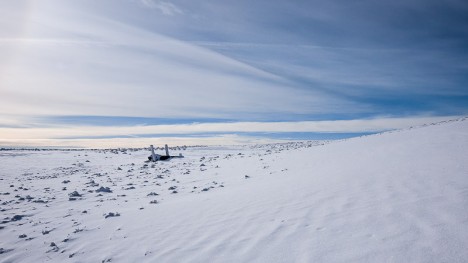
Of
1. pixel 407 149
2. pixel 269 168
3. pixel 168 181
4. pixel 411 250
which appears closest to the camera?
pixel 411 250

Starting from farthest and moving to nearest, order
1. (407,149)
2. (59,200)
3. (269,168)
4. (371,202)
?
1. (269,168)
2. (407,149)
3. (59,200)
4. (371,202)

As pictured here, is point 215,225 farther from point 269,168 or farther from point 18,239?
point 269,168

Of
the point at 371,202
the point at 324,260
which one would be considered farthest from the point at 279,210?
the point at 324,260

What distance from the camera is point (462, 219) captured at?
15.9 ft

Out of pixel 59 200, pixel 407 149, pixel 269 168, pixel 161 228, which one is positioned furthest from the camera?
pixel 269 168

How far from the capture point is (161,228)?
7035 millimetres

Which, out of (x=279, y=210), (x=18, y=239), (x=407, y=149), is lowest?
(x=18, y=239)

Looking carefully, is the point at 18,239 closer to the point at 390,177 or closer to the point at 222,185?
the point at 222,185

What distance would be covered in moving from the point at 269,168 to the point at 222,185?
4371 millimetres

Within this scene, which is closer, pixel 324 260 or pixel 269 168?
pixel 324 260

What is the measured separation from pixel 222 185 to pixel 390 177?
6884 mm

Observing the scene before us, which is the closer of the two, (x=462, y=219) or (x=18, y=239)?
(x=462, y=219)

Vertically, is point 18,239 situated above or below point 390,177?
below

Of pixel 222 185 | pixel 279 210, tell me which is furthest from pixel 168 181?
pixel 279 210
